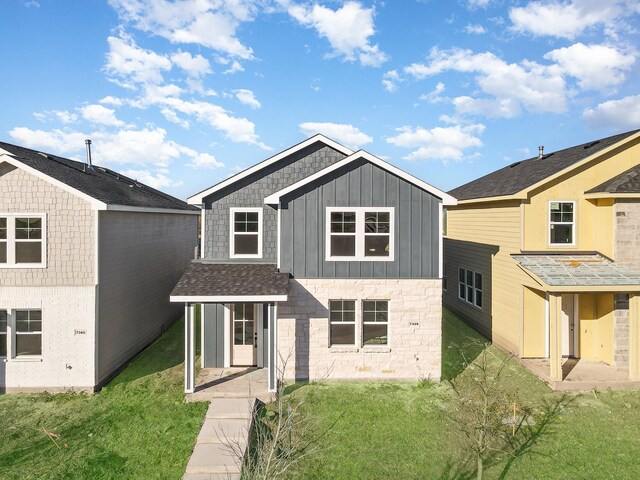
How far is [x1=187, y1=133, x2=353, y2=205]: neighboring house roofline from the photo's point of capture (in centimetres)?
1366

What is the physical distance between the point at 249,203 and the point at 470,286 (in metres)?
11.2

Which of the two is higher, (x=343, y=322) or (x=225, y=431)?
(x=343, y=322)

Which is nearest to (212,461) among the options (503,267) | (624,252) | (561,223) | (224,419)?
(224,419)

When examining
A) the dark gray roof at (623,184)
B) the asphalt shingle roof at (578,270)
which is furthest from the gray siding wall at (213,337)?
the dark gray roof at (623,184)

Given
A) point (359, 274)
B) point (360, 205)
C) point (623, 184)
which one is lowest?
point (359, 274)

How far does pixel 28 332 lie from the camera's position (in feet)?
40.4

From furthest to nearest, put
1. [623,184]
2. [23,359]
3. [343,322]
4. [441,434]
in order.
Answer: [623,184]
[343,322]
[23,359]
[441,434]

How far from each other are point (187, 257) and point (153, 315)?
6490 mm

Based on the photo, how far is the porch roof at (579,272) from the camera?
12.7 meters

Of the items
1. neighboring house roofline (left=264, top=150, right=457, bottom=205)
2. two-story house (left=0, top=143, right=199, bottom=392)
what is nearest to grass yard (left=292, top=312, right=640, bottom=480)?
neighboring house roofline (left=264, top=150, right=457, bottom=205)

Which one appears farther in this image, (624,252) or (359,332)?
(624,252)

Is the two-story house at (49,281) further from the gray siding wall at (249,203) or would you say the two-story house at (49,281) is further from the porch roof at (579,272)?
the porch roof at (579,272)

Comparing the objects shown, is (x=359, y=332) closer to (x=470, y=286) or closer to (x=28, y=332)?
(x=470, y=286)

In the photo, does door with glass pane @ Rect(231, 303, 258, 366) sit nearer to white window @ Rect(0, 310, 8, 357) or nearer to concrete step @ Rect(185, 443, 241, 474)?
concrete step @ Rect(185, 443, 241, 474)
